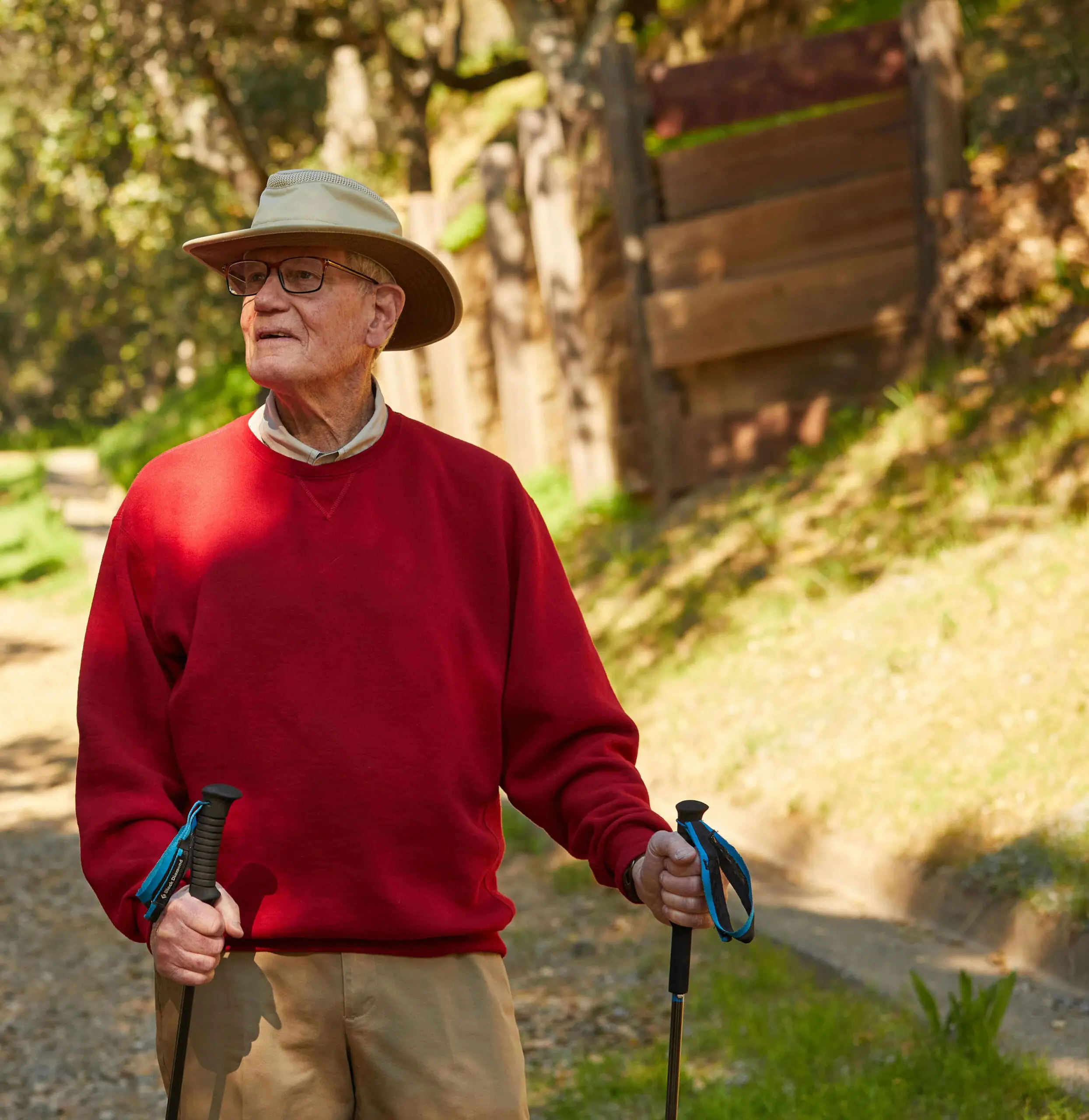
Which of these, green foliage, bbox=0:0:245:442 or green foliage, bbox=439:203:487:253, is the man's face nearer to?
green foliage, bbox=439:203:487:253

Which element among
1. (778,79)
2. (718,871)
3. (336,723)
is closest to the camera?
(718,871)

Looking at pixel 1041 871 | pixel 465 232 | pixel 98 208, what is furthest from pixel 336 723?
pixel 98 208

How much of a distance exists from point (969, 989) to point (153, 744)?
8.39 ft

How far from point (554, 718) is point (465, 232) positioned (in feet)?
38.1

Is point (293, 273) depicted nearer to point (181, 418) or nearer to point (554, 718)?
point (554, 718)

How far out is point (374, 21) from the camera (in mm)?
16672

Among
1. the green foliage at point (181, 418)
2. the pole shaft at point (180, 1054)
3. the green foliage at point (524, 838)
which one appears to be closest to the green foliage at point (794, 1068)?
the green foliage at point (524, 838)

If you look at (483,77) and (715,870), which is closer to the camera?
(715,870)

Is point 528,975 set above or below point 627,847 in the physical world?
below

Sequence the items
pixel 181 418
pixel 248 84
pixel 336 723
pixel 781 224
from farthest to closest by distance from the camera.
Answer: pixel 181 418
pixel 248 84
pixel 781 224
pixel 336 723

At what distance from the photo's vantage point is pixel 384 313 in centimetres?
295

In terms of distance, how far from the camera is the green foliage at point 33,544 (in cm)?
1805

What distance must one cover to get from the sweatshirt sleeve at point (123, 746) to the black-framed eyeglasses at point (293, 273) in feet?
1.61

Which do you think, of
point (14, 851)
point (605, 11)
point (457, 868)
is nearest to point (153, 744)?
point (457, 868)
